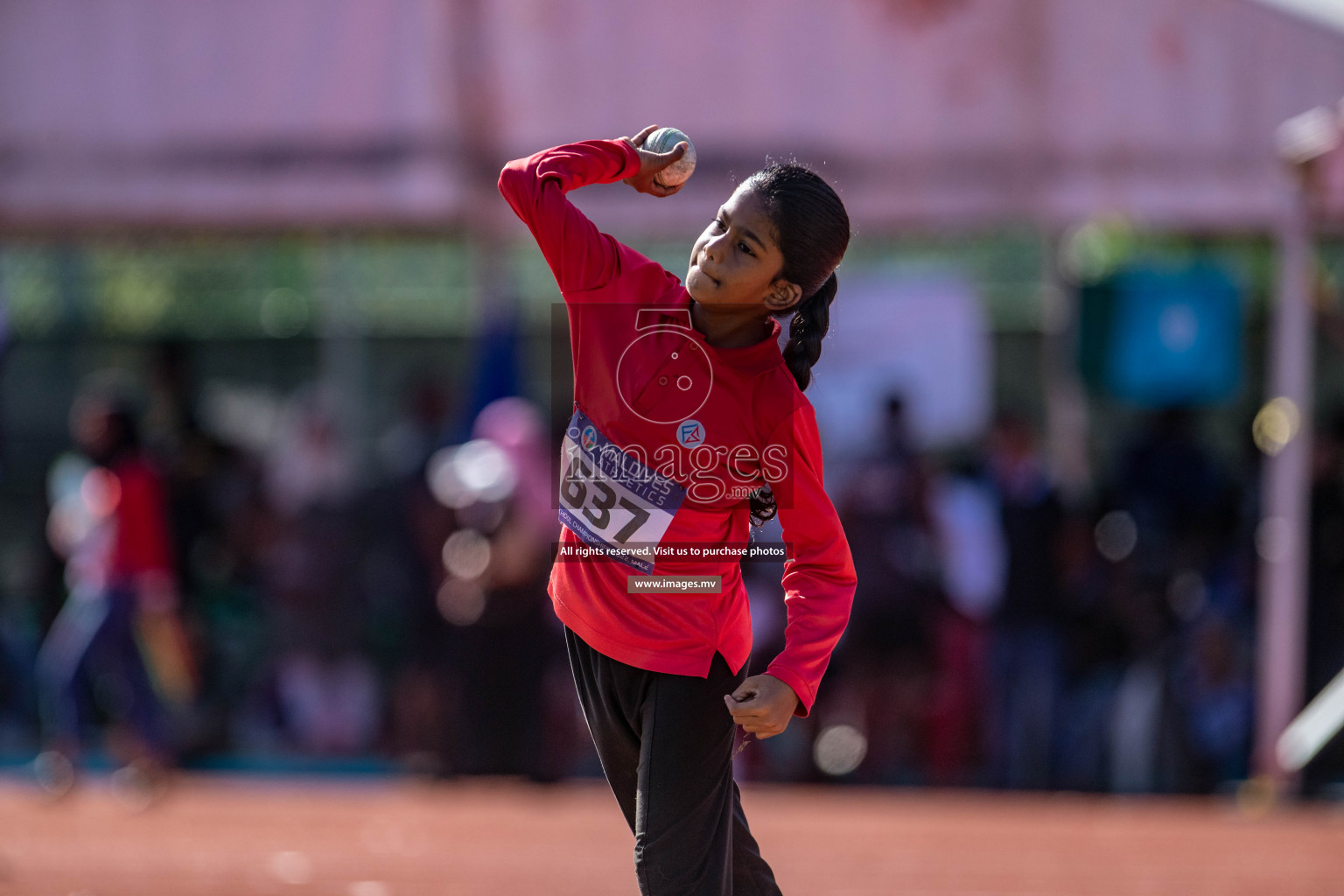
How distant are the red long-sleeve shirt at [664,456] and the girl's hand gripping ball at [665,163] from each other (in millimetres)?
27

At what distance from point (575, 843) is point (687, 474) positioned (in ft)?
12.8

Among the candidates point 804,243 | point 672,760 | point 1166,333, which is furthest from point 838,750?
point 804,243

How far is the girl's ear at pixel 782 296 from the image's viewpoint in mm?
2879

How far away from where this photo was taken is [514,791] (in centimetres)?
783

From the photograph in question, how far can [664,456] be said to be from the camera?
9.59ft

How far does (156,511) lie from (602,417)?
5.69 meters

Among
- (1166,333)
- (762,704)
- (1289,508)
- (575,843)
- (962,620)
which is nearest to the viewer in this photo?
(762,704)

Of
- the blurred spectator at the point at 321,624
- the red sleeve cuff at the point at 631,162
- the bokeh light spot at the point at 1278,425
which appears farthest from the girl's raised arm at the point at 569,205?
the blurred spectator at the point at 321,624

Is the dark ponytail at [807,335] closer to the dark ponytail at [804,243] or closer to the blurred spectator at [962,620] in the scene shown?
the dark ponytail at [804,243]

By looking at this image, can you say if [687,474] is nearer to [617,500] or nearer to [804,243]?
[617,500]

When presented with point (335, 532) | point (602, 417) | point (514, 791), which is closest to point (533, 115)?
point (335, 532)

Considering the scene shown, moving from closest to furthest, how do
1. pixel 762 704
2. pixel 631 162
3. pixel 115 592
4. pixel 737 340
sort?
1. pixel 762 704
2. pixel 737 340
3. pixel 631 162
4. pixel 115 592

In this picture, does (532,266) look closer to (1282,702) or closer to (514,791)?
(514,791)

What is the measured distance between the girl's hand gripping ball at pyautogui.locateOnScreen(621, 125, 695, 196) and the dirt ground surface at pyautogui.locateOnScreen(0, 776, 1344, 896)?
10.4 ft
